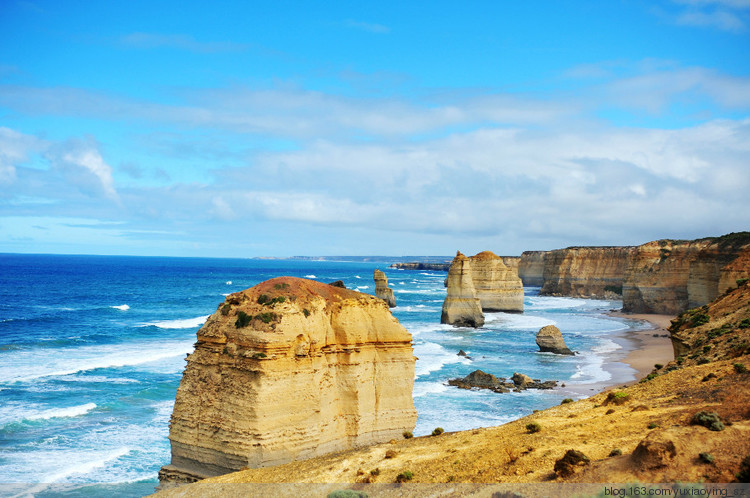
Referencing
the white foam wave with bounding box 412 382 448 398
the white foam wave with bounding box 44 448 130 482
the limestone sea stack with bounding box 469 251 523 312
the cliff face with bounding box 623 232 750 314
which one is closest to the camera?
the white foam wave with bounding box 44 448 130 482

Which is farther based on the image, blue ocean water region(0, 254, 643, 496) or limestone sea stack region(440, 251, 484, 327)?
limestone sea stack region(440, 251, 484, 327)

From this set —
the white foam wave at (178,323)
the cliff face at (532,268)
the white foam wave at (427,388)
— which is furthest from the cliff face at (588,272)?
the white foam wave at (427,388)

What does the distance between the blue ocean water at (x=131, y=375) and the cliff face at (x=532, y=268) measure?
6523cm

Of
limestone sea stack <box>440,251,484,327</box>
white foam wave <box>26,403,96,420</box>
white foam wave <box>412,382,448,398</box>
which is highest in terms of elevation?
limestone sea stack <box>440,251,484,327</box>

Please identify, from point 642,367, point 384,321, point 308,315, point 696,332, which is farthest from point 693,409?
point 642,367

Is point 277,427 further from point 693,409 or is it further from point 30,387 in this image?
point 30,387

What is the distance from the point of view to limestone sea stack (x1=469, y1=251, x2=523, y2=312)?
81.9 m

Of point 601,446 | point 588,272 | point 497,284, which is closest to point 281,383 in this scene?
point 601,446

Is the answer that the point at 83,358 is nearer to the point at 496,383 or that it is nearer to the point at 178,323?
the point at 178,323

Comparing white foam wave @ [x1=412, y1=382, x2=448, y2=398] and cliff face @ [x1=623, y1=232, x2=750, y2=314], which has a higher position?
cliff face @ [x1=623, y1=232, x2=750, y2=314]

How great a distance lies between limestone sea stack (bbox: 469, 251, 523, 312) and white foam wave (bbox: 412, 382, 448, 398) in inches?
1774

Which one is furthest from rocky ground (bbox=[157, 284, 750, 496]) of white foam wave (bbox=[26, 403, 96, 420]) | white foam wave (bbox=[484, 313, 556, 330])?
white foam wave (bbox=[484, 313, 556, 330])

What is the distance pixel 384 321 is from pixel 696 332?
18783 millimetres

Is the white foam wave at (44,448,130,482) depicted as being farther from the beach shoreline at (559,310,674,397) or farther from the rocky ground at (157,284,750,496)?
the beach shoreline at (559,310,674,397)
